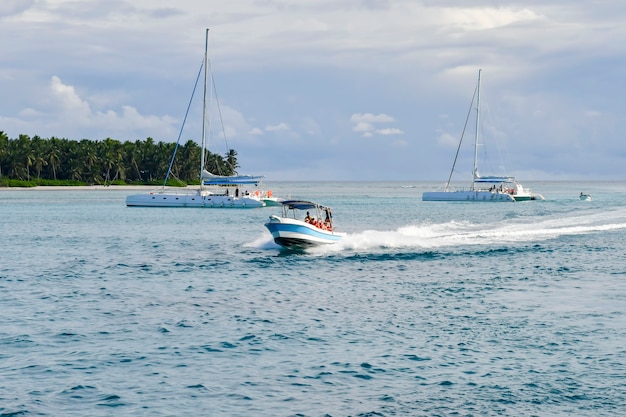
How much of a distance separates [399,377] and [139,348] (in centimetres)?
716

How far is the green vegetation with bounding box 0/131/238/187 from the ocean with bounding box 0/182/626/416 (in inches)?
4703

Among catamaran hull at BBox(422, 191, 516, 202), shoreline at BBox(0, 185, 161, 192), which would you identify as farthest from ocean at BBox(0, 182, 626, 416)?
shoreline at BBox(0, 185, 161, 192)

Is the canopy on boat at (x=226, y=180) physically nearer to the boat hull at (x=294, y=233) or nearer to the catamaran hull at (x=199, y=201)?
the catamaran hull at (x=199, y=201)

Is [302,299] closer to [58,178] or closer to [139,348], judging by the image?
[139,348]

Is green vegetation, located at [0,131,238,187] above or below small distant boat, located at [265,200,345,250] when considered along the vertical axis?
above

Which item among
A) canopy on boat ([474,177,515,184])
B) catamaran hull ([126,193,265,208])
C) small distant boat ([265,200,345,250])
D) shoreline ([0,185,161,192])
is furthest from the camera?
shoreline ([0,185,161,192])

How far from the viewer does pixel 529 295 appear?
104ft

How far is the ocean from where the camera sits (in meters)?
17.7

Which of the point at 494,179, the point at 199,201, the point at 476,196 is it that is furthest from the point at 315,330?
the point at 494,179

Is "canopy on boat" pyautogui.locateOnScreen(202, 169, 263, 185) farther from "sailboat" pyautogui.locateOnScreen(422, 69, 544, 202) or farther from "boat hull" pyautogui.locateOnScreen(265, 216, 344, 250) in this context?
"boat hull" pyautogui.locateOnScreen(265, 216, 344, 250)

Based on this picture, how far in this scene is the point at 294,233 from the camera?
45.4 meters

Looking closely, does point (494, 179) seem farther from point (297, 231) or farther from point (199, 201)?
point (297, 231)

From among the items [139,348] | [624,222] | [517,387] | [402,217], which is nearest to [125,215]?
[402,217]

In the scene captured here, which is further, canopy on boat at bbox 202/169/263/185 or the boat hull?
canopy on boat at bbox 202/169/263/185
